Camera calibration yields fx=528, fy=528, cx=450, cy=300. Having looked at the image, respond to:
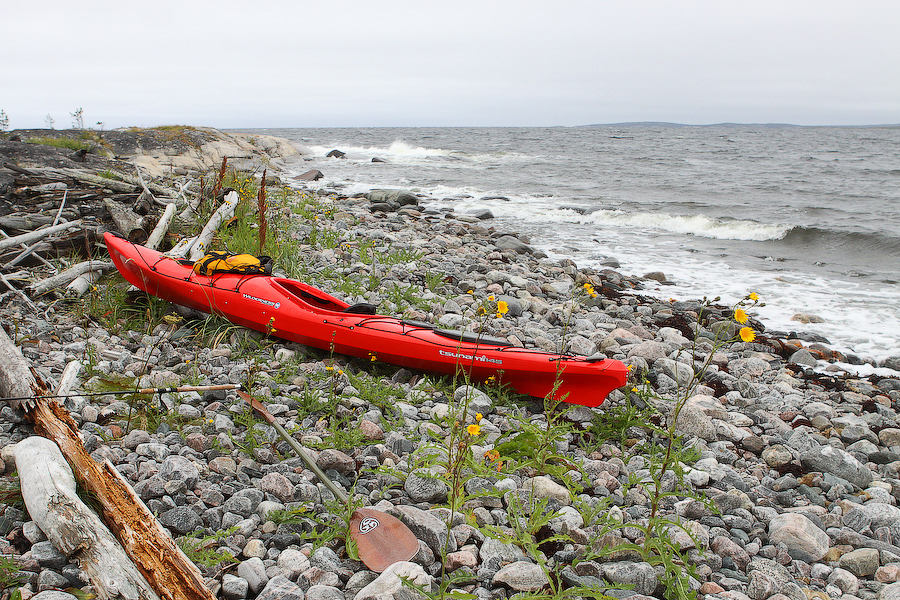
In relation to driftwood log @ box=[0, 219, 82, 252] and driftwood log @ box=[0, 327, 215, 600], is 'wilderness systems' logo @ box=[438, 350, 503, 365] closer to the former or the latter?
driftwood log @ box=[0, 327, 215, 600]

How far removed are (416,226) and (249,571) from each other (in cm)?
899

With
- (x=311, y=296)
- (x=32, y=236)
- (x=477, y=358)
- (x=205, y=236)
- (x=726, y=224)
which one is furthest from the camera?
(x=726, y=224)

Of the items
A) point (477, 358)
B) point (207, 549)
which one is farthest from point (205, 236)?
point (207, 549)

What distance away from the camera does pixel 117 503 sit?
2121 millimetres

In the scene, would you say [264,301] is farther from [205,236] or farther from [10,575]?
[10,575]

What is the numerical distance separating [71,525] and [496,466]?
1.91m

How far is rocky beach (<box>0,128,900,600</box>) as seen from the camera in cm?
217

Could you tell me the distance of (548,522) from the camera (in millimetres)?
2463

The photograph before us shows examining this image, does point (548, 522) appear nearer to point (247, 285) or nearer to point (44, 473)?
point (44, 473)

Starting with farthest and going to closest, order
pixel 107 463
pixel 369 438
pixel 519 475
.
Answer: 1. pixel 369 438
2. pixel 519 475
3. pixel 107 463

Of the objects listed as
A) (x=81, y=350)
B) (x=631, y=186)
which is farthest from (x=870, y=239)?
(x=81, y=350)

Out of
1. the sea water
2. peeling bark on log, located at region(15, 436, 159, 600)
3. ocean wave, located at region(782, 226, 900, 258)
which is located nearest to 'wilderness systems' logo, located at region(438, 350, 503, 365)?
peeling bark on log, located at region(15, 436, 159, 600)

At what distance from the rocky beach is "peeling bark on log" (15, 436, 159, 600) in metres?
0.09

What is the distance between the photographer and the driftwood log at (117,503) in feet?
6.04
